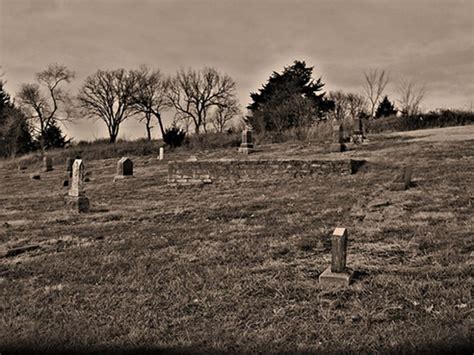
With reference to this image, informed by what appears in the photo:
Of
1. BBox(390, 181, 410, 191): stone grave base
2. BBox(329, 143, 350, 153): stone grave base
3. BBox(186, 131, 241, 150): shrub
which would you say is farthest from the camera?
BBox(186, 131, 241, 150): shrub

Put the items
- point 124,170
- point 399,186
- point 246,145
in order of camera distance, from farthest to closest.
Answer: point 246,145, point 124,170, point 399,186

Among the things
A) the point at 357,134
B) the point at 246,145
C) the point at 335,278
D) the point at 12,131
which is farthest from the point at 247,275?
the point at 12,131

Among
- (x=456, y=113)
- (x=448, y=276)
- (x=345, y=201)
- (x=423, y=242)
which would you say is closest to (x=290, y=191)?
(x=345, y=201)

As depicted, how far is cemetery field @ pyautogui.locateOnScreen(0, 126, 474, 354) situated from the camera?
410cm

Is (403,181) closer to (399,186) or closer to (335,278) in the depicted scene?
(399,186)

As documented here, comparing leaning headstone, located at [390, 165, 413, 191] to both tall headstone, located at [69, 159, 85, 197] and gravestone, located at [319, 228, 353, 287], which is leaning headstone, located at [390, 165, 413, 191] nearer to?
gravestone, located at [319, 228, 353, 287]

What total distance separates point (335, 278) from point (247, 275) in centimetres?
117

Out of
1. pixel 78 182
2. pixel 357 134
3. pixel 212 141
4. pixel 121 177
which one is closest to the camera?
pixel 78 182

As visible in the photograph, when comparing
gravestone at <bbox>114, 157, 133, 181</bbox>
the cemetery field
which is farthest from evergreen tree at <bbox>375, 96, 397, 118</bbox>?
the cemetery field

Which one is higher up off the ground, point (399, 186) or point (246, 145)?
point (246, 145)

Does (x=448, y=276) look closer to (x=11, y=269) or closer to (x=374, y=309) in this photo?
(x=374, y=309)

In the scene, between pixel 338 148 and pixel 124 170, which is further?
pixel 338 148

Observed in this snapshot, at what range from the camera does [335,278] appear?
506 cm

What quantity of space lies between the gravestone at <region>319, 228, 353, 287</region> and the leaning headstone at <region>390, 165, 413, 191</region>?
601 centimetres
